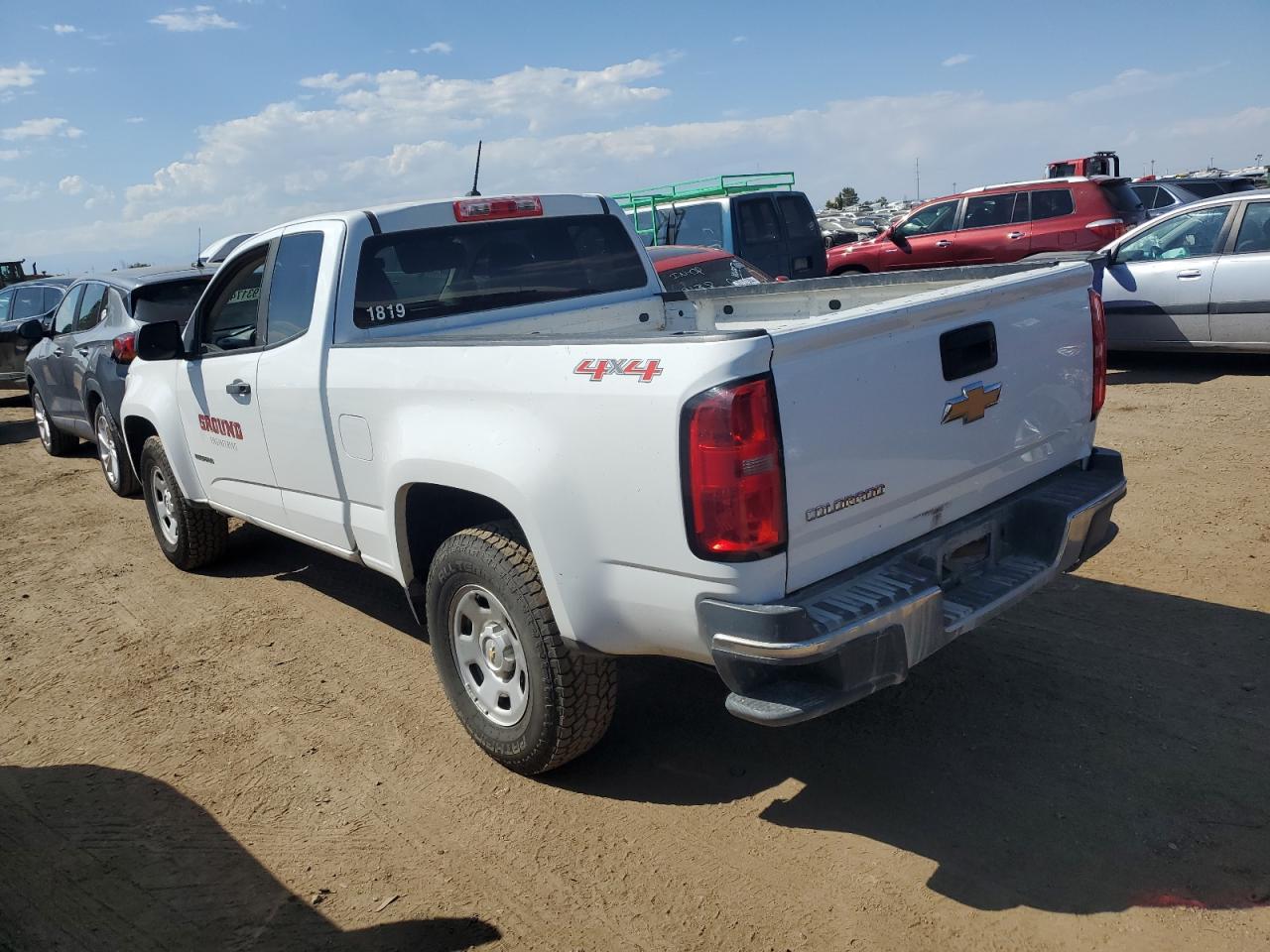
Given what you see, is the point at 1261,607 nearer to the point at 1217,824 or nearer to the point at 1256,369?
the point at 1217,824

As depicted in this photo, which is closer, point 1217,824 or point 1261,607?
point 1217,824

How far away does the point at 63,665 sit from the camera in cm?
502

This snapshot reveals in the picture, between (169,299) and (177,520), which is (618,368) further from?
(169,299)

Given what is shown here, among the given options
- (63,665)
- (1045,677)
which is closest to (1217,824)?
(1045,677)

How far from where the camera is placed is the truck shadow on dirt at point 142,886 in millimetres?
2934

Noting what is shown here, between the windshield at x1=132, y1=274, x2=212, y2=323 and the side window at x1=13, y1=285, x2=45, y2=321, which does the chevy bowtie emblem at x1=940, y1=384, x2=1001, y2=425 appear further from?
the side window at x1=13, y1=285, x2=45, y2=321

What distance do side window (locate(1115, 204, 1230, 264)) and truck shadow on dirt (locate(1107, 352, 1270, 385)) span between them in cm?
102

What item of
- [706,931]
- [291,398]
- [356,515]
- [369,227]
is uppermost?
[369,227]

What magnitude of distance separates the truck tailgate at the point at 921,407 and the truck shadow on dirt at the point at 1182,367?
6.54 metres

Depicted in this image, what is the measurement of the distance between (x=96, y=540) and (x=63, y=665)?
2.44 metres

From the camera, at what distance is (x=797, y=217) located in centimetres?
1367

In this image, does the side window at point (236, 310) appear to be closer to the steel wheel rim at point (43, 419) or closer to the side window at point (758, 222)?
the steel wheel rim at point (43, 419)

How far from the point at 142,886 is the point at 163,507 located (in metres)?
3.50

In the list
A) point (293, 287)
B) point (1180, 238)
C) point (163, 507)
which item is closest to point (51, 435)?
point (163, 507)
